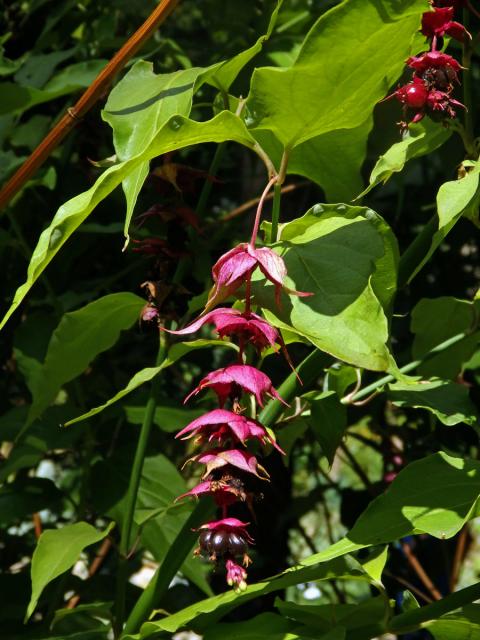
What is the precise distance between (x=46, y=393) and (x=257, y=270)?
0.77ft

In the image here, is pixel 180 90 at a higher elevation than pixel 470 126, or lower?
higher

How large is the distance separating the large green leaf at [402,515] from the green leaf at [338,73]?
212 millimetres

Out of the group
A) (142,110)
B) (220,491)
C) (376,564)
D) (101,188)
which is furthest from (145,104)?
(376,564)

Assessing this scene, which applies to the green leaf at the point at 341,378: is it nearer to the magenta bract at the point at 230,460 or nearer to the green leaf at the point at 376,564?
the green leaf at the point at 376,564

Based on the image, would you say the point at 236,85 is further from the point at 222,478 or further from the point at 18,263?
the point at 222,478

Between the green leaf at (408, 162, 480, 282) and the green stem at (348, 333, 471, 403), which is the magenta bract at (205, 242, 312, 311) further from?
the green stem at (348, 333, 471, 403)

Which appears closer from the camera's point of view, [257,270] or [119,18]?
[257,270]

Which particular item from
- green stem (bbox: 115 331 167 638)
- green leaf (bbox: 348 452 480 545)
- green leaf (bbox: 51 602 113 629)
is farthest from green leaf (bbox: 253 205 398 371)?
green leaf (bbox: 51 602 113 629)

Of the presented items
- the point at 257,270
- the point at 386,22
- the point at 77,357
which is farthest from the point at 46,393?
the point at 386,22

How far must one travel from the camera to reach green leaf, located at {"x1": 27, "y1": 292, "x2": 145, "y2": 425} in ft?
2.21

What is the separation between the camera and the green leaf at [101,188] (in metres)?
0.46

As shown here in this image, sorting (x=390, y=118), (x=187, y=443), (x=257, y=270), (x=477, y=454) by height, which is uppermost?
(x=257, y=270)

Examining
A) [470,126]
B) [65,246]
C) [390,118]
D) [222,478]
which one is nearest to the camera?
[222,478]

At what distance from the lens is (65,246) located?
1019mm
